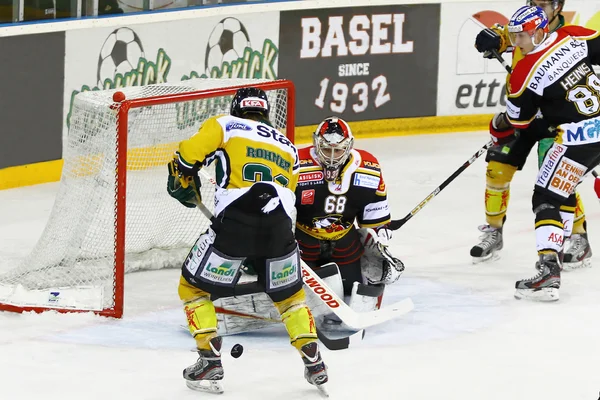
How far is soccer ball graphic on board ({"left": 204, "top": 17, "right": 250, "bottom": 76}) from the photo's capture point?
8180 mm

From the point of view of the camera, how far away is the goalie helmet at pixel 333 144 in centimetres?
515

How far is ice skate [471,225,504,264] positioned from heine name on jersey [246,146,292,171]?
7.21ft

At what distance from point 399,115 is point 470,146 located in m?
0.57

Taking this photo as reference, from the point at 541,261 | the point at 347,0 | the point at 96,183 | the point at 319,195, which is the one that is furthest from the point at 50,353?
the point at 347,0

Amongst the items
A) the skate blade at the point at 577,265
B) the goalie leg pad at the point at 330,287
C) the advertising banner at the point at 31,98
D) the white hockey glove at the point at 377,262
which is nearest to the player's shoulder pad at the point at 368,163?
the white hockey glove at the point at 377,262

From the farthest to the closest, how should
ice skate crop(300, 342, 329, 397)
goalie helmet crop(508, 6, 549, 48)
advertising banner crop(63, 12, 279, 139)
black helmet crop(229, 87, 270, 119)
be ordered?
advertising banner crop(63, 12, 279, 139) → goalie helmet crop(508, 6, 549, 48) → black helmet crop(229, 87, 270, 119) → ice skate crop(300, 342, 329, 397)

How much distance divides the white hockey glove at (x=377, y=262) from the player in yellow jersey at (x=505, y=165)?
3.58 feet

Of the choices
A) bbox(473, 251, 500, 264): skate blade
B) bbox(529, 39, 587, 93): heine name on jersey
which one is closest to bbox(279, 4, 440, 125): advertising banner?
bbox(473, 251, 500, 264): skate blade

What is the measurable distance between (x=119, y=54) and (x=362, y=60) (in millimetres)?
2016

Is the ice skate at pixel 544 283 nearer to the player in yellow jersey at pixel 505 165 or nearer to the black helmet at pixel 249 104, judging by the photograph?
the player in yellow jersey at pixel 505 165

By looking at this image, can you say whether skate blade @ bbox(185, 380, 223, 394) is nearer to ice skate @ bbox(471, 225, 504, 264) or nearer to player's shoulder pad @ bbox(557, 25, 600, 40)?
ice skate @ bbox(471, 225, 504, 264)

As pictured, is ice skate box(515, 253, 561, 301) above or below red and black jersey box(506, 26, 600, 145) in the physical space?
below

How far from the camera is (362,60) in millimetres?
9008

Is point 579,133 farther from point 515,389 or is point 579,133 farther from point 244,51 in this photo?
point 244,51
